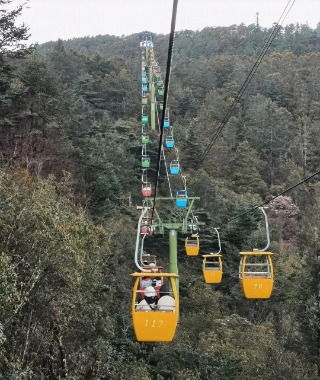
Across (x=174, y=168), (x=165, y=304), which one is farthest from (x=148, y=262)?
(x=174, y=168)

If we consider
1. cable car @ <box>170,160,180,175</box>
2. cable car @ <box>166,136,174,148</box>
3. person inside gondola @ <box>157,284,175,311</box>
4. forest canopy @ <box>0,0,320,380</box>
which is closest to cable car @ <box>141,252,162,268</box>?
forest canopy @ <box>0,0,320,380</box>

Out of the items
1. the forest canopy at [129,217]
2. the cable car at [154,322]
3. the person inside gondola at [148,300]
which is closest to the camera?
the cable car at [154,322]

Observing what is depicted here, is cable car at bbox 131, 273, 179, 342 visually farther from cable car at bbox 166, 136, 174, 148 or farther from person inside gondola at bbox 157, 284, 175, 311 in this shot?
→ cable car at bbox 166, 136, 174, 148

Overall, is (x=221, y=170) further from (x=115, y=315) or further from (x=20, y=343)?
(x=20, y=343)

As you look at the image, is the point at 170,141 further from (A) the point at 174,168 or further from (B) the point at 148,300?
(B) the point at 148,300

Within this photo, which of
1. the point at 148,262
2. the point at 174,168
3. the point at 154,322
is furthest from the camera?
the point at 174,168

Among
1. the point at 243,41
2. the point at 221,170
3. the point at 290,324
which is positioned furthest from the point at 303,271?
the point at 243,41

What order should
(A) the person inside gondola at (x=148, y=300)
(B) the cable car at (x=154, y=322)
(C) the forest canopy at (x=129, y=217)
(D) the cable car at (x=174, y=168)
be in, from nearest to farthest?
(B) the cable car at (x=154, y=322) → (A) the person inside gondola at (x=148, y=300) → (C) the forest canopy at (x=129, y=217) → (D) the cable car at (x=174, y=168)

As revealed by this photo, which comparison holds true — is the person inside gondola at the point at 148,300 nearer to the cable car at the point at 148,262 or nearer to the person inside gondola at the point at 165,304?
the person inside gondola at the point at 165,304

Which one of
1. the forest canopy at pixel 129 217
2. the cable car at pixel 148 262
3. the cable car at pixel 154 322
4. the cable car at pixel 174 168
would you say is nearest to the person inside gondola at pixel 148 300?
the cable car at pixel 154 322

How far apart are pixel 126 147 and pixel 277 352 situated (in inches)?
797

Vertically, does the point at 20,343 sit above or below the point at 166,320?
below

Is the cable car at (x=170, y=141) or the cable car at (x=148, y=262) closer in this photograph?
the cable car at (x=148, y=262)

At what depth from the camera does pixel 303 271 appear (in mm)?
24234
